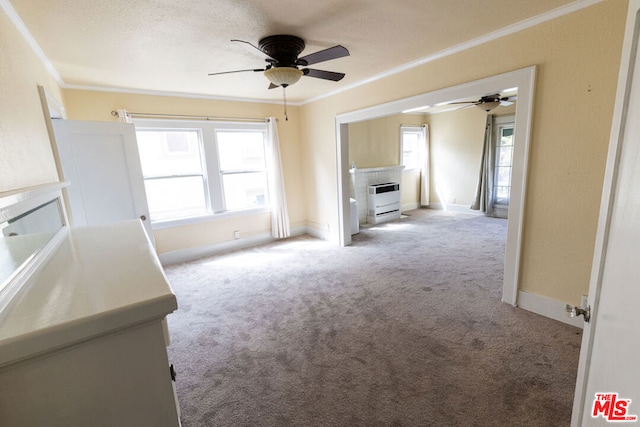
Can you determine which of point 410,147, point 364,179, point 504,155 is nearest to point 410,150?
point 410,147

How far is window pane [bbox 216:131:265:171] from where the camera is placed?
4.51m

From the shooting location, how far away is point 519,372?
1.83 meters

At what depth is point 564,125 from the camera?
83.8 inches

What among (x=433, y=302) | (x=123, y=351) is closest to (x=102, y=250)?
(x=123, y=351)

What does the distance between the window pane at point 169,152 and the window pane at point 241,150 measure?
1.23ft

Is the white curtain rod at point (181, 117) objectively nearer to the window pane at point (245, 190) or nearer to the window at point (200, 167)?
the window at point (200, 167)

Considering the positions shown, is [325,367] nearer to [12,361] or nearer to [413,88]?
[12,361]

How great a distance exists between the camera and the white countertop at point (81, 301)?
0.54m

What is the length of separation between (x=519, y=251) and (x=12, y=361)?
308 centimetres

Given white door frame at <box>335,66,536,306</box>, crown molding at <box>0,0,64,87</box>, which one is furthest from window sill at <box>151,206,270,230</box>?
white door frame at <box>335,66,536,306</box>

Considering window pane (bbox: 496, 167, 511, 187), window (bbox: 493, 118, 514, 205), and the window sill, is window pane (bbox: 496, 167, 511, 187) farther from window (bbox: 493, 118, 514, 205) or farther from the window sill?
the window sill

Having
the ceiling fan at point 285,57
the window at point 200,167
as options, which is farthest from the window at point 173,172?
the ceiling fan at point 285,57

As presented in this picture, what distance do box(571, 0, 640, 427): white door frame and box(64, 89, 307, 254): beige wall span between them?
440cm

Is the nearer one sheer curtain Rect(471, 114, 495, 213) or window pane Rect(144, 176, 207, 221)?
window pane Rect(144, 176, 207, 221)
